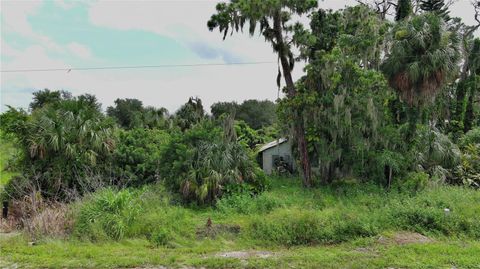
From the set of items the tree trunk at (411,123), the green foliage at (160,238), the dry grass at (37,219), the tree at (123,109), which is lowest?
the green foliage at (160,238)

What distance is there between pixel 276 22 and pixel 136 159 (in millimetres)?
7640

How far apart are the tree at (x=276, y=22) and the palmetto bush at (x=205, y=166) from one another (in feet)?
9.04

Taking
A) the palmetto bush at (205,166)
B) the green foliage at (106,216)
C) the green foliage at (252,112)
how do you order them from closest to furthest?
1. the green foliage at (106,216)
2. the palmetto bush at (205,166)
3. the green foliage at (252,112)

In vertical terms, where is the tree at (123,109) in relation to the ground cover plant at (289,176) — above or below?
above

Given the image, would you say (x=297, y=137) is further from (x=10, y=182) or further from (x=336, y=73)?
(x=10, y=182)

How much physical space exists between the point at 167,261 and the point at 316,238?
3.30 m

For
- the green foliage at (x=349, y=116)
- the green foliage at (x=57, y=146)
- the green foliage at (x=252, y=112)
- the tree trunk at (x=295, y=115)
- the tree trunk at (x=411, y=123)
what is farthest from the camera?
the green foliage at (x=252, y=112)

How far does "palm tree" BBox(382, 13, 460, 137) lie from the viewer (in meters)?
13.1

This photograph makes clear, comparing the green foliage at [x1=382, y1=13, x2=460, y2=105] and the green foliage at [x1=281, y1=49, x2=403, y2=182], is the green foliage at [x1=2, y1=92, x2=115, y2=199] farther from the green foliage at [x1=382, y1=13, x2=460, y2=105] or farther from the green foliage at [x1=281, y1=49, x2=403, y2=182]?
the green foliage at [x1=382, y1=13, x2=460, y2=105]

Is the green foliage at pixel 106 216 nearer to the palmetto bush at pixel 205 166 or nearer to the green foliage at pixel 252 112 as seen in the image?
the palmetto bush at pixel 205 166

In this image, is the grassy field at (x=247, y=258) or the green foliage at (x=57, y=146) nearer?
the grassy field at (x=247, y=258)

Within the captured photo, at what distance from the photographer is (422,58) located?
13.3m

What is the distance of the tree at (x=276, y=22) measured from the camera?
13.6 metres

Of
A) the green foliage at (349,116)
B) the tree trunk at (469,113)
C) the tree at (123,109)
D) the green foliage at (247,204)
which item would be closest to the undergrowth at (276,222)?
the green foliage at (247,204)
